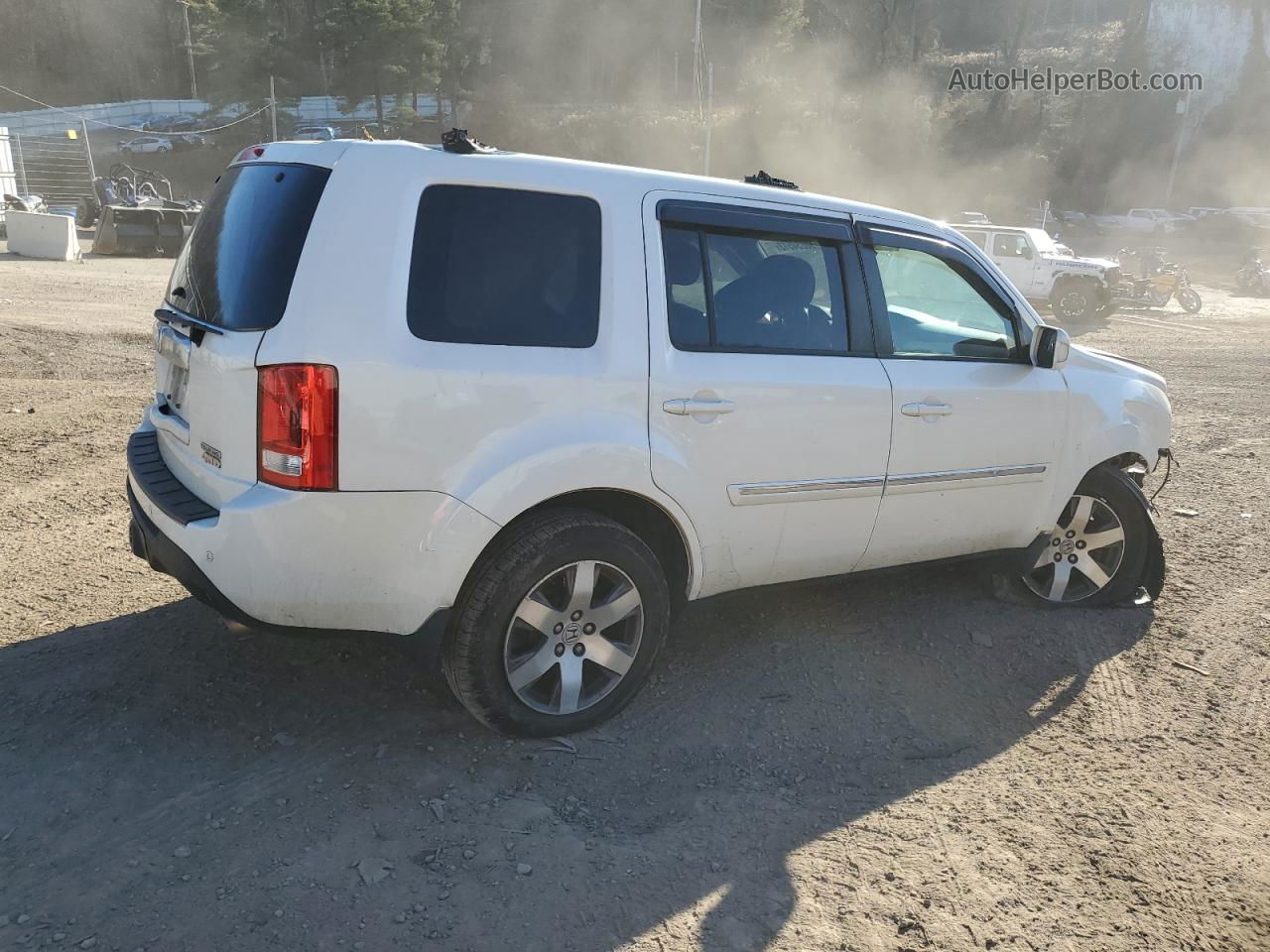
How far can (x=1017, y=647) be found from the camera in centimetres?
441

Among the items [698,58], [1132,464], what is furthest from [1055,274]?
[698,58]

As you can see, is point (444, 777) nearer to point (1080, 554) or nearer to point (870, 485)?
point (870, 485)

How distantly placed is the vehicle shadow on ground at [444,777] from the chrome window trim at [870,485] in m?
0.50

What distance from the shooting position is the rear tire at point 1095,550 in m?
4.69

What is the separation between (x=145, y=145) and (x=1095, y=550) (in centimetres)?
5645

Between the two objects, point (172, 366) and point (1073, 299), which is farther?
point (1073, 299)

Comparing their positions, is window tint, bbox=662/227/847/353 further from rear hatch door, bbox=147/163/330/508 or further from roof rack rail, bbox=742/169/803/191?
rear hatch door, bbox=147/163/330/508

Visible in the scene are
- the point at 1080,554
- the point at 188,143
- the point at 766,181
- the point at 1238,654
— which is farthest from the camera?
the point at 188,143

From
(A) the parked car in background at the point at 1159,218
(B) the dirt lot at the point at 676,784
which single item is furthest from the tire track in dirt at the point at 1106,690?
(A) the parked car in background at the point at 1159,218

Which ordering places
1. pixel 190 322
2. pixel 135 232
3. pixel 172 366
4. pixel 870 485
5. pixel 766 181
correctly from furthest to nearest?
1. pixel 135 232
2. pixel 766 181
3. pixel 870 485
4. pixel 172 366
5. pixel 190 322

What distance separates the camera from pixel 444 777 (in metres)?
3.15

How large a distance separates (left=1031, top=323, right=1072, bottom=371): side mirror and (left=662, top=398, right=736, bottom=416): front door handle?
1606mm

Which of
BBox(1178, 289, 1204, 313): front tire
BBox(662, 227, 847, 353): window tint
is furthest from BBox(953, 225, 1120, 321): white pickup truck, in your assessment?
BBox(662, 227, 847, 353): window tint

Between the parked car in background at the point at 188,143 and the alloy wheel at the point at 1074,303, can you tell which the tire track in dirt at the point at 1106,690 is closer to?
the alloy wheel at the point at 1074,303
